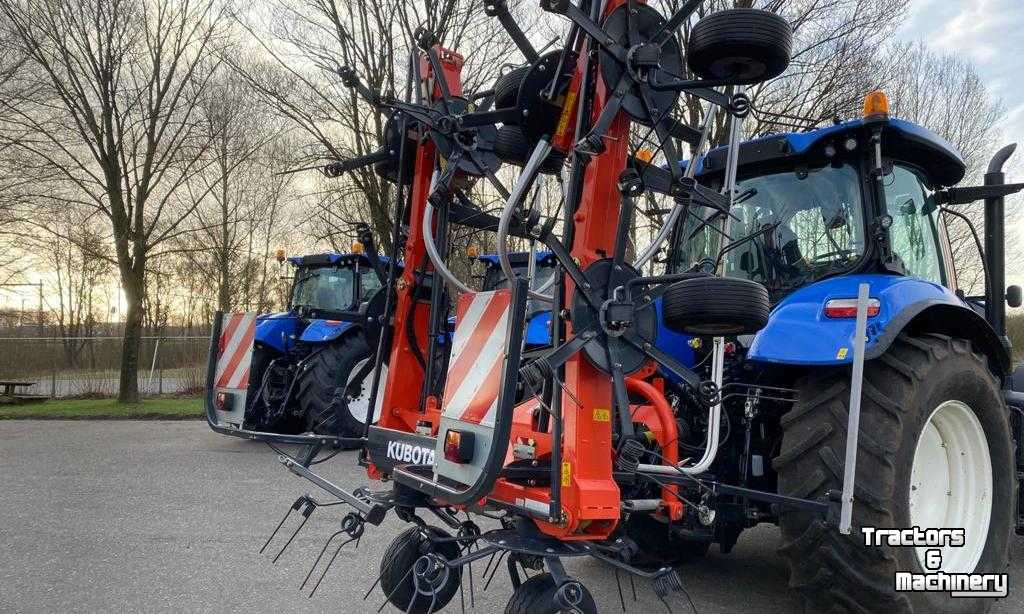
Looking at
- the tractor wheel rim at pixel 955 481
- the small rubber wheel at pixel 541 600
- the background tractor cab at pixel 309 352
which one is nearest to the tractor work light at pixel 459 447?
the small rubber wheel at pixel 541 600

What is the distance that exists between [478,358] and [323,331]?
6.33m

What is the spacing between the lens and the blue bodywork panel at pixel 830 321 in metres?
2.82

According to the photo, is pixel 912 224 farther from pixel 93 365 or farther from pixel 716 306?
pixel 93 365

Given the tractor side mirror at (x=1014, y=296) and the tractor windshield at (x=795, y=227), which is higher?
the tractor windshield at (x=795, y=227)

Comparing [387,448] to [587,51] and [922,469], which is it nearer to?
[587,51]

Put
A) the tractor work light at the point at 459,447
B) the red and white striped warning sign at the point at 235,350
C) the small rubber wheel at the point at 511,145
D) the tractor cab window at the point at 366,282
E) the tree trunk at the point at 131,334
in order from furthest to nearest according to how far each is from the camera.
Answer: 1. the tree trunk at the point at 131,334
2. the tractor cab window at the point at 366,282
3. the red and white striped warning sign at the point at 235,350
4. the small rubber wheel at the point at 511,145
5. the tractor work light at the point at 459,447

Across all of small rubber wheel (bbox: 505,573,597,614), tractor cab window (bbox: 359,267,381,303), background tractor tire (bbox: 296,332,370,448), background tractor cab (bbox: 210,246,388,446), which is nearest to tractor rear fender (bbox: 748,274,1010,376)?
small rubber wheel (bbox: 505,573,597,614)

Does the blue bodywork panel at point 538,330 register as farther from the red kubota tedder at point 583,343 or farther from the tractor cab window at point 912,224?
the tractor cab window at point 912,224

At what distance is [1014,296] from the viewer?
443 cm

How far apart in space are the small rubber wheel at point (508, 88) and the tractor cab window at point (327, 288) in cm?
640

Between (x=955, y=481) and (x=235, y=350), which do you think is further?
(x=235, y=350)

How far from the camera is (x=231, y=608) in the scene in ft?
11.3

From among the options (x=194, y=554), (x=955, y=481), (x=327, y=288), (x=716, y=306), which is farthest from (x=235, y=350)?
(x=327, y=288)

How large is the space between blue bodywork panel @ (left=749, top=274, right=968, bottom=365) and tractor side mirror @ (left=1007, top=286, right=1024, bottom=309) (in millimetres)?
1550
